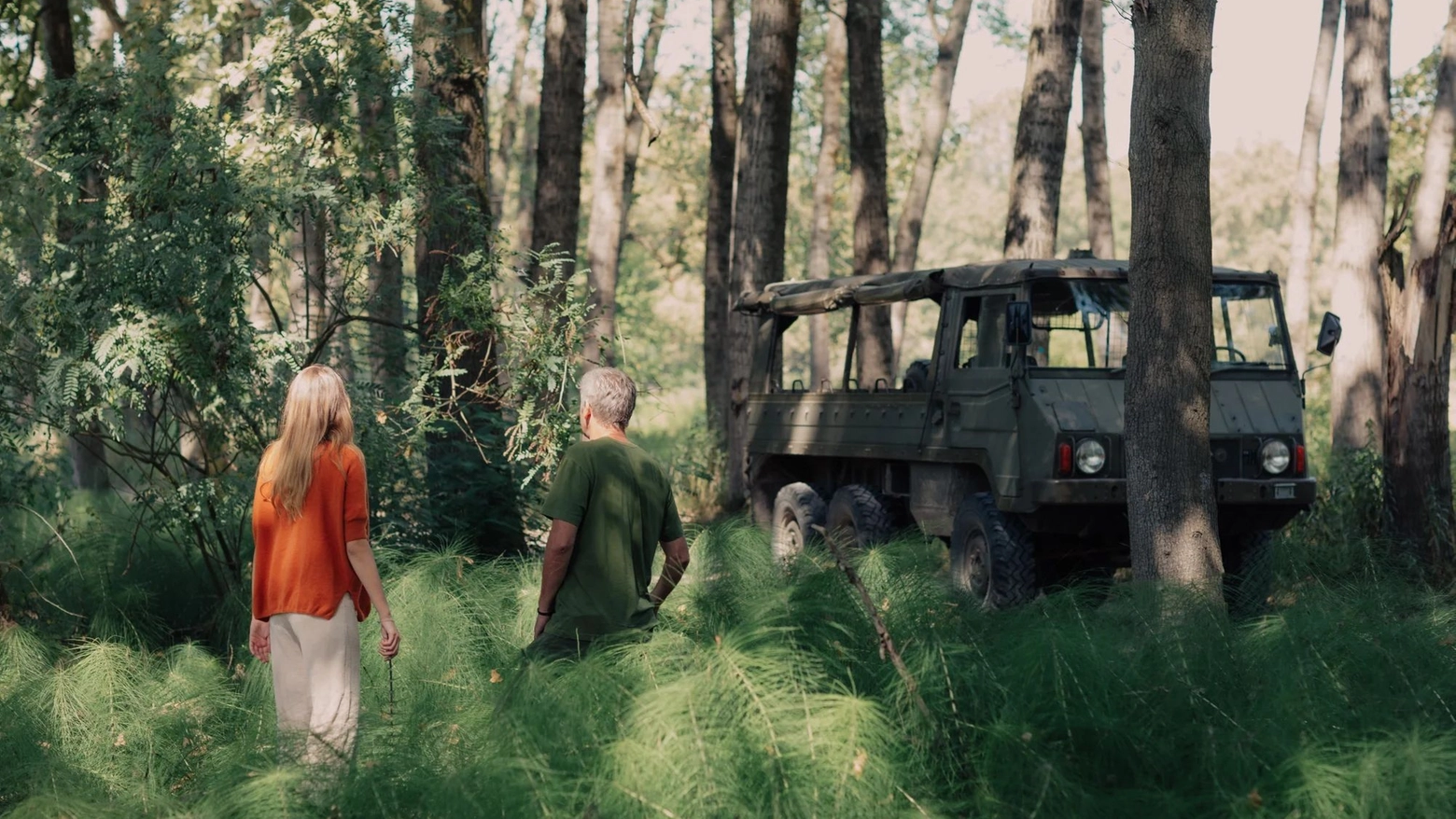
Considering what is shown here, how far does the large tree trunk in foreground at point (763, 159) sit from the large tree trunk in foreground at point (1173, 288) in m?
8.37

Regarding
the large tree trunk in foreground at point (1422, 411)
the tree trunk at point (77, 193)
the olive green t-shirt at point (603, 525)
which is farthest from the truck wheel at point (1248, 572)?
the tree trunk at point (77, 193)

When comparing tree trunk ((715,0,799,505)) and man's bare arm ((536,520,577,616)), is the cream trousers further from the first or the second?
tree trunk ((715,0,799,505))

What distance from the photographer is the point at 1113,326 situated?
36.3 ft

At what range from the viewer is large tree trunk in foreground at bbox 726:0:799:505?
53.2 feet

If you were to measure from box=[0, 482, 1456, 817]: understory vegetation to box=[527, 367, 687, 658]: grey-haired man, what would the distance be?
289mm

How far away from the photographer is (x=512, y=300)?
10.6 metres

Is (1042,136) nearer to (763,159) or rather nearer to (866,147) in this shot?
(763,159)

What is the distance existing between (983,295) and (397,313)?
4.02m

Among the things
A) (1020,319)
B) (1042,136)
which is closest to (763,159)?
(1042,136)

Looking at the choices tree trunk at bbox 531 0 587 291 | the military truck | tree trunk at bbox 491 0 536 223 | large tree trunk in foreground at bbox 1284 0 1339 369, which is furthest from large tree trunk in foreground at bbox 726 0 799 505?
tree trunk at bbox 491 0 536 223

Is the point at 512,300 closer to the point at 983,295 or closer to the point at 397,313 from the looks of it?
the point at 397,313

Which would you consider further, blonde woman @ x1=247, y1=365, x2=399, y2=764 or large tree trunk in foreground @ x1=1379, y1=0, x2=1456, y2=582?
large tree trunk in foreground @ x1=1379, y1=0, x2=1456, y2=582

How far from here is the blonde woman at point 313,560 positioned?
231 inches

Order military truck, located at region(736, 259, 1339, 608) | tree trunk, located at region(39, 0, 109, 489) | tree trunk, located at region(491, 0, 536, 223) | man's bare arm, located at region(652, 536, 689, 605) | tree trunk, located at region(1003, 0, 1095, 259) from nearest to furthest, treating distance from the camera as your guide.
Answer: man's bare arm, located at region(652, 536, 689, 605) → tree trunk, located at region(39, 0, 109, 489) → military truck, located at region(736, 259, 1339, 608) → tree trunk, located at region(1003, 0, 1095, 259) → tree trunk, located at region(491, 0, 536, 223)
